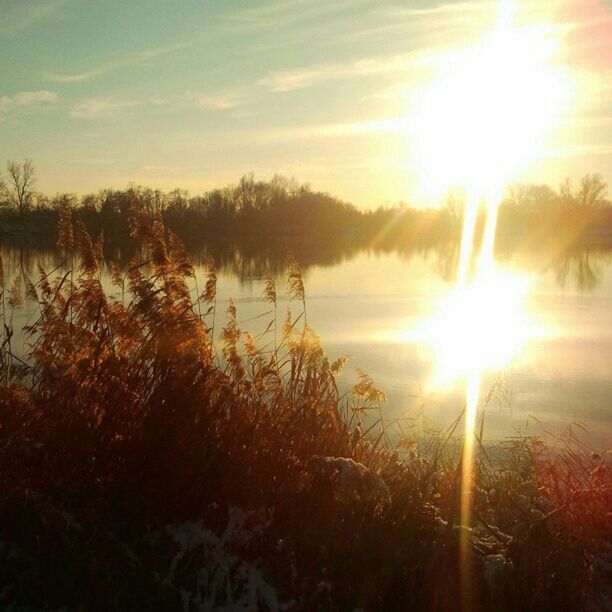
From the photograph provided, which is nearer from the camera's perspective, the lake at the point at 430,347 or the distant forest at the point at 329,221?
the lake at the point at 430,347

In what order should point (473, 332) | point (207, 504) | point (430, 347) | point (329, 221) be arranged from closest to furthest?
point (207, 504), point (430, 347), point (473, 332), point (329, 221)

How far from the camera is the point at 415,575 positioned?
3916 mm

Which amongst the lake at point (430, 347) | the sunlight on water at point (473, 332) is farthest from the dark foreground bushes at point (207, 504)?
the sunlight on water at point (473, 332)

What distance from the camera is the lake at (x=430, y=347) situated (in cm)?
1192

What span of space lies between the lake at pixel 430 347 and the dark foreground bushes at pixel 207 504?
8.78 feet

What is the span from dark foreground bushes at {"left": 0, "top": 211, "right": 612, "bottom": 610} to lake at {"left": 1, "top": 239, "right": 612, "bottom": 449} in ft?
8.78

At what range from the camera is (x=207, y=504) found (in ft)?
14.3

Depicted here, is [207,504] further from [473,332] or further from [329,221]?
[329,221]

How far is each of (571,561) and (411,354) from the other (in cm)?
1363

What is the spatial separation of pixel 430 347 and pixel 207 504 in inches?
587

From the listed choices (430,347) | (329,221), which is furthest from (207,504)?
(329,221)

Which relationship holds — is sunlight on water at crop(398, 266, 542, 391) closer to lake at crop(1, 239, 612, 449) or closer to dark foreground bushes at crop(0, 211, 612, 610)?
lake at crop(1, 239, 612, 449)

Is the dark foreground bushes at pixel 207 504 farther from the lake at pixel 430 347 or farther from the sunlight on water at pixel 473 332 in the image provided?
the sunlight on water at pixel 473 332

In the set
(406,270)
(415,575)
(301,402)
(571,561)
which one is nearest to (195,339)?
(301,402)
